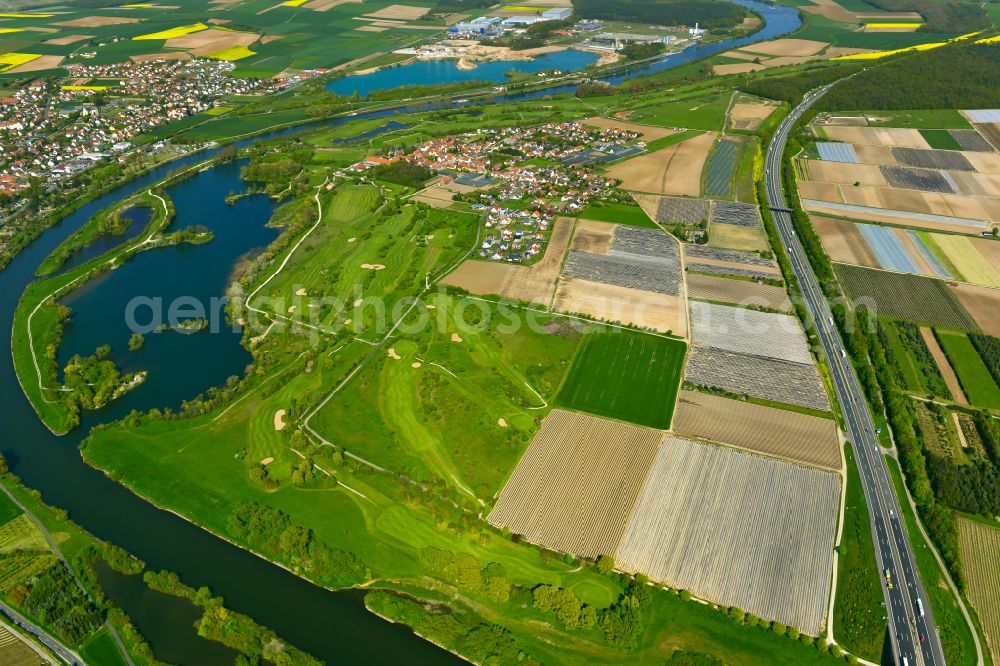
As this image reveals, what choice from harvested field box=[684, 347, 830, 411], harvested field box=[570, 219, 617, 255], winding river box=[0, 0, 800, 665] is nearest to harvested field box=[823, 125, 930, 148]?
harvested field box=[570, 219, 617, 255]

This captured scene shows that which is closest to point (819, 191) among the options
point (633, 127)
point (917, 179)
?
point (917, 179)

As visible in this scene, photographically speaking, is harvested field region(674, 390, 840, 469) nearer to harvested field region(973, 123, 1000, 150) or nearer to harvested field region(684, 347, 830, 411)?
harvested field region(684, 347, 830, 411)

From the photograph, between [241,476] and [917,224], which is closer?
[241,476]

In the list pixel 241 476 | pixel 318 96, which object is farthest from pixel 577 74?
pixel 241 476

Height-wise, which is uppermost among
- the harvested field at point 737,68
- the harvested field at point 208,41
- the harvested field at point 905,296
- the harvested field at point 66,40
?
the harvested field at point 66,40

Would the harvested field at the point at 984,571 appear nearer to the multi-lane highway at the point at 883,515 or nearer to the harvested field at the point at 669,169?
the multi-lane highway at the point at 883,515

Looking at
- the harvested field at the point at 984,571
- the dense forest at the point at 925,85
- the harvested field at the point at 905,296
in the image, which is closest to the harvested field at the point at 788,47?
the dense forest at the point at 925,85

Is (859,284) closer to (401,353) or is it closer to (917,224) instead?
(917,224)
